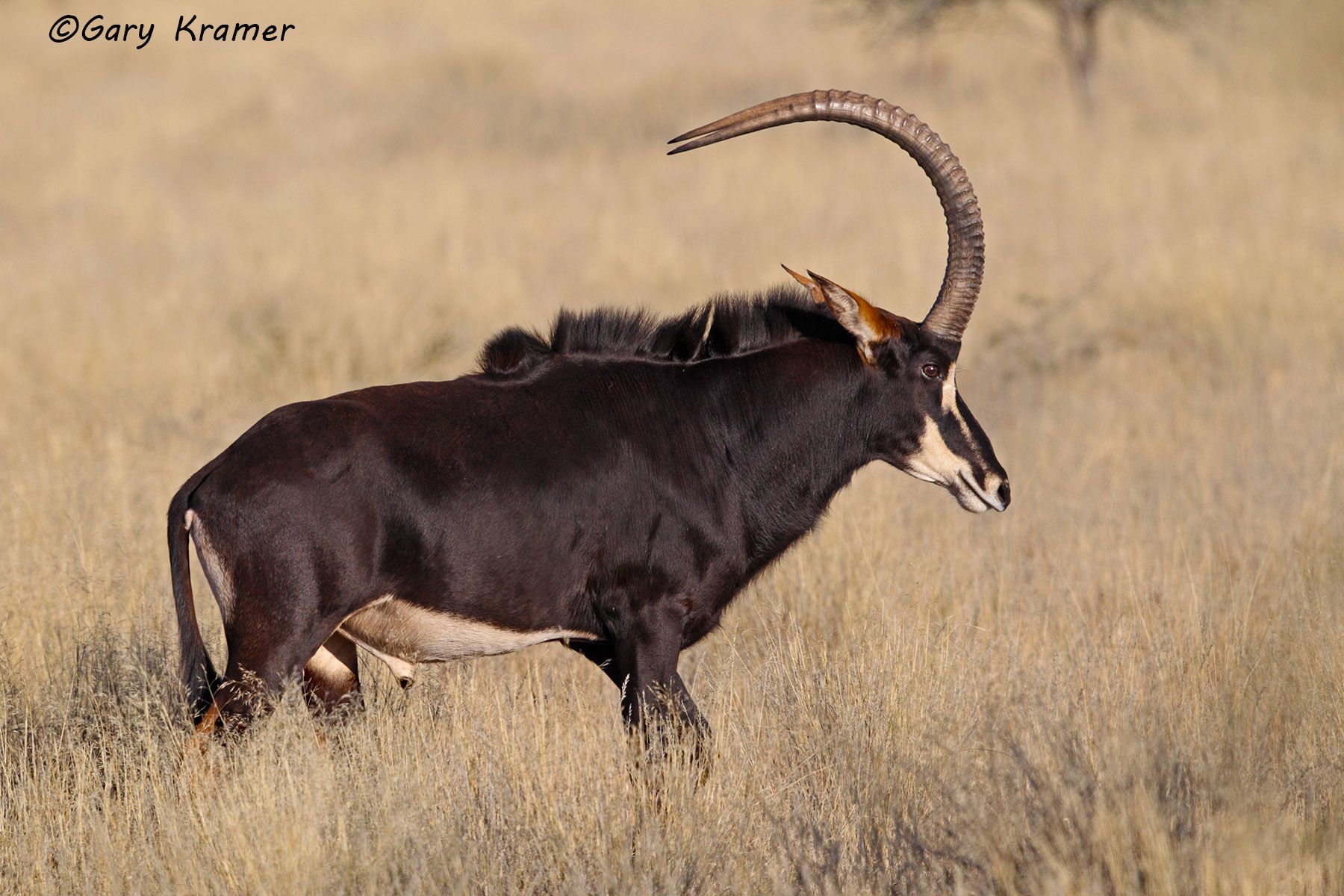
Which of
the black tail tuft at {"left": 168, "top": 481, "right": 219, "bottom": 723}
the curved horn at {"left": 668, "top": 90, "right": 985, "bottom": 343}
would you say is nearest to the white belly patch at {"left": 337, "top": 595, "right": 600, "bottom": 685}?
the black tail tuft at {"left": 168, "top": 481, "right": 219, "bottom": 723}

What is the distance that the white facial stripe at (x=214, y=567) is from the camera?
434 centimetres

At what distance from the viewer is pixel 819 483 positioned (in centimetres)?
522

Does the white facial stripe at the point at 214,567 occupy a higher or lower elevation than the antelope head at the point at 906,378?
lower

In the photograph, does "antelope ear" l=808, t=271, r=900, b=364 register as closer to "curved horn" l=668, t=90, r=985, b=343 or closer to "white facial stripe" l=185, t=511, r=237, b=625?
"curved horn" l=668, t=90, r=985, b=343

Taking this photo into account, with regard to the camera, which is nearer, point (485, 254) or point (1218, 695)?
point (1218, 695)

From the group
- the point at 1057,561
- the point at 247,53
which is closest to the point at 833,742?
the point at 1057,561

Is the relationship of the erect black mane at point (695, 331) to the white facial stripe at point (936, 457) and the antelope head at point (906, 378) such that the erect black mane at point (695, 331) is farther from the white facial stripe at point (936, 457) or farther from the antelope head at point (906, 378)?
the white facial stripe at point (936, 457)

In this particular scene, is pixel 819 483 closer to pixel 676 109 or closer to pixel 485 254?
pixel 485 254

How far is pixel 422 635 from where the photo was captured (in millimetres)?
4641

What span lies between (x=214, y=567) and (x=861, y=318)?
96.0 inches

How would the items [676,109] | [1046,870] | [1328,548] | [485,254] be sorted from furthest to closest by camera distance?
1. [676,109]
2. [485,254]
3. [1328,548]
4. [1046,870]

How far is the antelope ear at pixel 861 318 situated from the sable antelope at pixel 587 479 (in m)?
0.01

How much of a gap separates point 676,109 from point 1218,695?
59.0ft

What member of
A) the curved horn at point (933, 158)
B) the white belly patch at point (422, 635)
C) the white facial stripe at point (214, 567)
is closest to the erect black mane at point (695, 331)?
the curved horn at point (933, 158)
